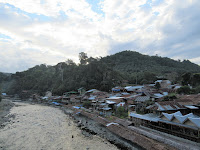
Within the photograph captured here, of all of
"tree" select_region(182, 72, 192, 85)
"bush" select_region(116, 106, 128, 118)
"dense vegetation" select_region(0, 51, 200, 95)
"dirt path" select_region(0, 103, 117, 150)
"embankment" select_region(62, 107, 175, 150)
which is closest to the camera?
"embankment" select_region(62, 107, 175, 150)

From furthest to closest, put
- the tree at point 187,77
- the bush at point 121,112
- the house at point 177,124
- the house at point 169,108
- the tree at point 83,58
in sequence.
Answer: the tree at point 83,58 → the tree at point 187,77 → the bush at point 121,112 → the house at point 169,108 → the house at point 177,124

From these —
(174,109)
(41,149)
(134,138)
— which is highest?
(174,109)

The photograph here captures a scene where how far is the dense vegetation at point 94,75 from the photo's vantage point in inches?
1913

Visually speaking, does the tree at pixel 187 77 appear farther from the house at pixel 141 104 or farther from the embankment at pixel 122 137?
the embankment at pixel 122 137

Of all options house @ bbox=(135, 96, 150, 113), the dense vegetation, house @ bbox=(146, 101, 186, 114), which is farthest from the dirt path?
the dense vegetation

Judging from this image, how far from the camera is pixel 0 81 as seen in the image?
9394 centimetres

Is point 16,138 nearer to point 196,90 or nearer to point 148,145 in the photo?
point 148,145

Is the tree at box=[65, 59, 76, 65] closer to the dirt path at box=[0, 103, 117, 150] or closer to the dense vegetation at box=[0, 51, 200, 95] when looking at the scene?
the dense vegetation at box=[0, 51, 200, 95]

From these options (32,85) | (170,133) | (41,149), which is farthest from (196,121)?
(32,85)

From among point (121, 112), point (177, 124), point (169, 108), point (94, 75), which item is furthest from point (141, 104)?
point (94, 75)

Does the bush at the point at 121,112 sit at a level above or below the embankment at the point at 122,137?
above

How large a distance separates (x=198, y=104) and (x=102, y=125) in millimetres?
14642

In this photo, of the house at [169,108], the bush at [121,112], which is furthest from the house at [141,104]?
the house at [169,108]

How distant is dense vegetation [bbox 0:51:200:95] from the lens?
159ft
